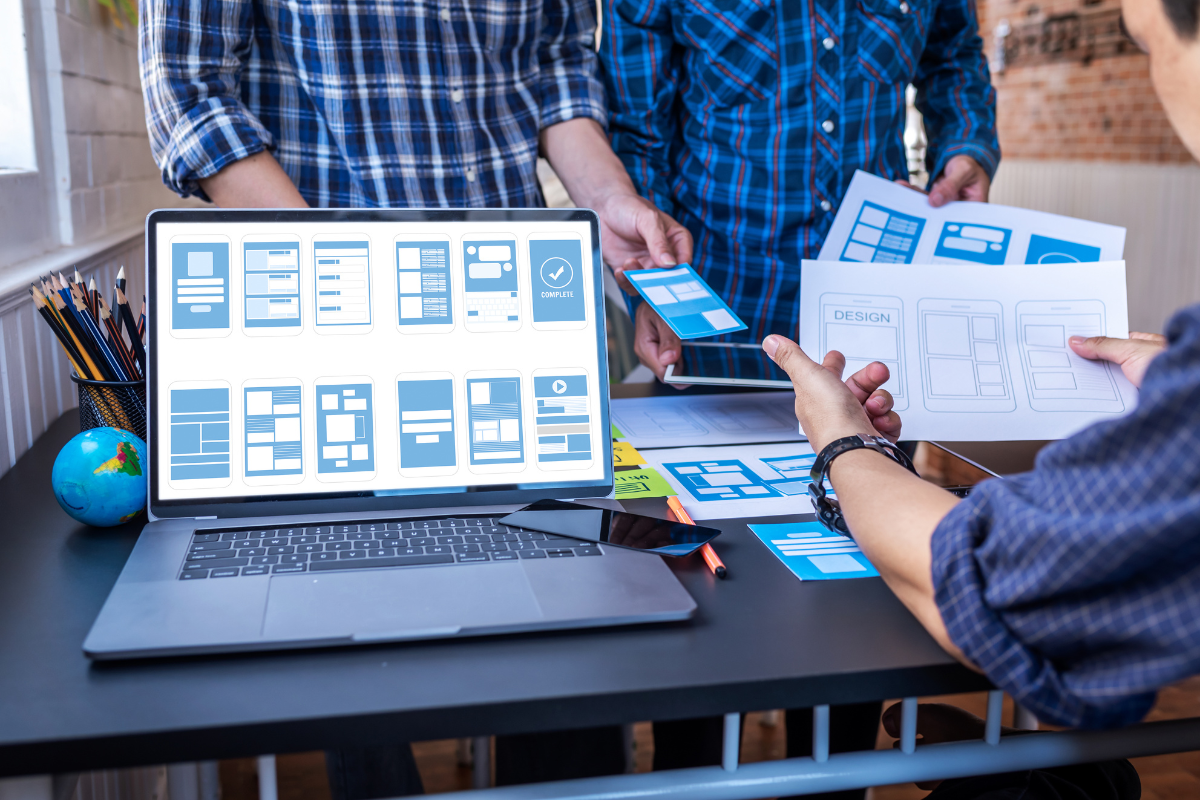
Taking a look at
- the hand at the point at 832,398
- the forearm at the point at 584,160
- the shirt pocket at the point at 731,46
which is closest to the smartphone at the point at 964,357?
the hand at the point at 832,398

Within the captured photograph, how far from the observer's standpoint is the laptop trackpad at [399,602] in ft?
2.09

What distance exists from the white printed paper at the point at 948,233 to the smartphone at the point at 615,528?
62 cm

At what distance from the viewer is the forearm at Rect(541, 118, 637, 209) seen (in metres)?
1.36

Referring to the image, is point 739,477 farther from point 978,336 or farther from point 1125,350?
point 1125,350

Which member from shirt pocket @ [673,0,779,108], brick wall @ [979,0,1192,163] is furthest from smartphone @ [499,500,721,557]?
brick wall @ [979,0,1192,163]

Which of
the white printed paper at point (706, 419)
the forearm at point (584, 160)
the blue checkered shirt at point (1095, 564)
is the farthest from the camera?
the forearm at point (584, 160)

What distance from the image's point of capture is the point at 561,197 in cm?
279

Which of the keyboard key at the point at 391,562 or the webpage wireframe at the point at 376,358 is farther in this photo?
the webpage wireframe at the point at 376,358

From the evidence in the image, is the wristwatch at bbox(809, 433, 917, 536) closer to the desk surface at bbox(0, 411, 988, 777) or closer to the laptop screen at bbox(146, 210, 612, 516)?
the desk surface at bbox(0, 411, 988, 777)

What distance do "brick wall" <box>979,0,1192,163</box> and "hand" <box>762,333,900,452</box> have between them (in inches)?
143

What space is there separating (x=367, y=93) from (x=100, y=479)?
678mm

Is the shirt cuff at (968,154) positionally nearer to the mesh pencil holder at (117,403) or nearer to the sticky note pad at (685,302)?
the sticky note pad at (685,302)

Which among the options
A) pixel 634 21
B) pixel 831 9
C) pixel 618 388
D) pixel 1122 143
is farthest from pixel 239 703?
pixel 1122 143

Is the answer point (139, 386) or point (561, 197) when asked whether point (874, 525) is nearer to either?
point (139, 386)
